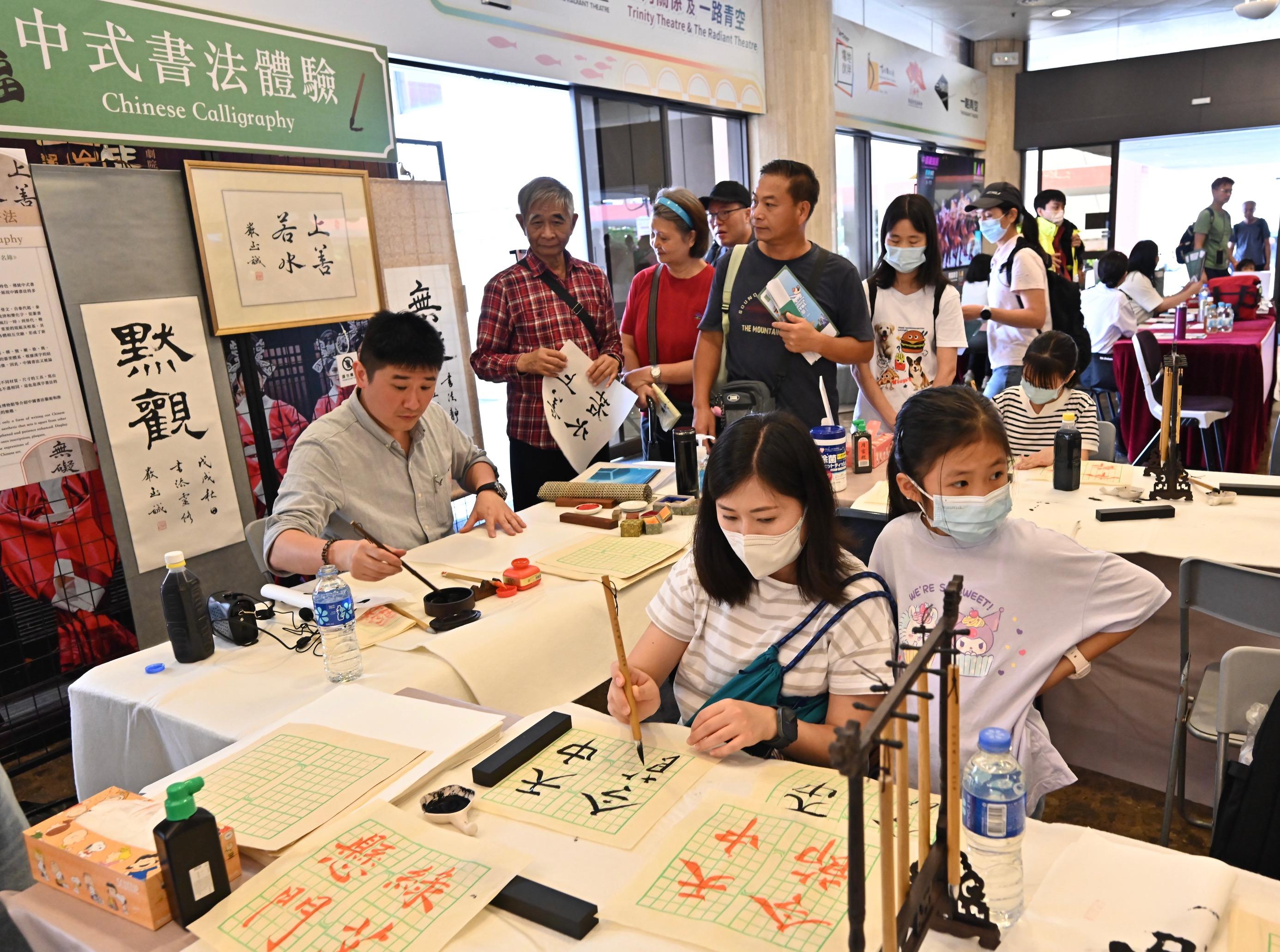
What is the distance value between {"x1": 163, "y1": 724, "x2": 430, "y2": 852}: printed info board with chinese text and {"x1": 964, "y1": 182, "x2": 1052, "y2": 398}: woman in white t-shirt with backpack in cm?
359

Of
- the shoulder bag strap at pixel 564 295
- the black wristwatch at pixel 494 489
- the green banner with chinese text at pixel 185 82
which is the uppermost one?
the green banner with chinese text at pixel 185 82

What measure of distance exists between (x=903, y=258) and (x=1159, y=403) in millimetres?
2404

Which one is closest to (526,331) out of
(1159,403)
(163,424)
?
(163,424)

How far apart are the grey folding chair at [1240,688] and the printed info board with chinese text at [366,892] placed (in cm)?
137

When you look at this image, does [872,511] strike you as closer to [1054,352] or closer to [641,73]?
[1054,352]

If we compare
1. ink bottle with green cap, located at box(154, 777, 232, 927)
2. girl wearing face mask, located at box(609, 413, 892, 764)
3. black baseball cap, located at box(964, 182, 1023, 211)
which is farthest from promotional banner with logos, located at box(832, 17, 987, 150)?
ink bottle with green cap, located at box(154, 777, 232, 927)

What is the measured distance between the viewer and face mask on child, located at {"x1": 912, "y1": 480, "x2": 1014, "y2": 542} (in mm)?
1573

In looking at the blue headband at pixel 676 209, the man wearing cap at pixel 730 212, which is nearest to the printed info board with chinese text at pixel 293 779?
the blue headband at pixel 676 209

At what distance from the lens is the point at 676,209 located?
3.36m

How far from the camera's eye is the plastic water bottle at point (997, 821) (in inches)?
35.8

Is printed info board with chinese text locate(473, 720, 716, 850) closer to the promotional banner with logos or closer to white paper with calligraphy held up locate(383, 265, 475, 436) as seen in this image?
white paper with calligraphy held up locate(383, 265, 475, 436)

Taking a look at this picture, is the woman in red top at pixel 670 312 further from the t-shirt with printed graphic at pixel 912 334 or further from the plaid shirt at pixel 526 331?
the t-shirt with printed graphic at pixel 912 334

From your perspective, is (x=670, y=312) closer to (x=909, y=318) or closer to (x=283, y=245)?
(x=909, y=318)

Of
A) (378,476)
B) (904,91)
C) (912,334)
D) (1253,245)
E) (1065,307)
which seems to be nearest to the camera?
(378,476)
